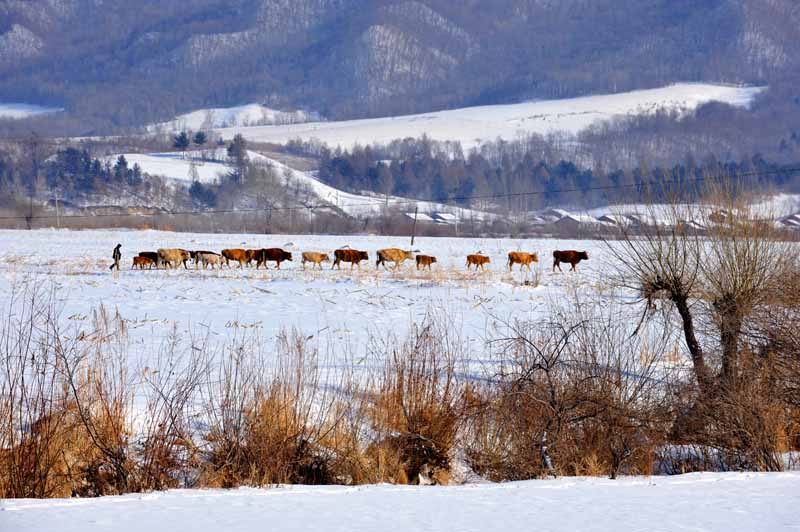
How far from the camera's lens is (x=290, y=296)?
24.5 metres

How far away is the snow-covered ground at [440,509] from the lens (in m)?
7.10

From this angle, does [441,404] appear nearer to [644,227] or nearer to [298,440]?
[298,440]

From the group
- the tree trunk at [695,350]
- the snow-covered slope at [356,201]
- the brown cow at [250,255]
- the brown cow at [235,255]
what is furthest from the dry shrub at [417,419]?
the snow-covered slope at [356,201]

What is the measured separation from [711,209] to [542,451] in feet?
18.0

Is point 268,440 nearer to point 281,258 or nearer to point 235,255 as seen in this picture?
point 281,258

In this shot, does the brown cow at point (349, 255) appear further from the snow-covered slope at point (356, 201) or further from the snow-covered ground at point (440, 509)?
the snow-covered slope at point (356, 201)

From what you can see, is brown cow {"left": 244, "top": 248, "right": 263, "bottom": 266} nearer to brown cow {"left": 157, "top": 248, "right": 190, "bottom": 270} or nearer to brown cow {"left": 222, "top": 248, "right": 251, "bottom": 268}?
brown cow {"left": 222, "top": 248, "right": 251, "bottom": 268}

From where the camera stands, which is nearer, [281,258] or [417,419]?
[417,419]

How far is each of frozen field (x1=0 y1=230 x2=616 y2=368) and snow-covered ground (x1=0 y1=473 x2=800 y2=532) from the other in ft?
14.9

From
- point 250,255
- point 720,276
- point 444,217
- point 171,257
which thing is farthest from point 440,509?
point 444,217

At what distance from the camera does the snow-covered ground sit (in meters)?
7.10

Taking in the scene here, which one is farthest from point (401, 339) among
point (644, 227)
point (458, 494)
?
point (458, 494)

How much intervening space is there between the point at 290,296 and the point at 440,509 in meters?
17.1

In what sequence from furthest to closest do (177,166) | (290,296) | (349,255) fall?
(177,166) < (349,255) < (290,296)
